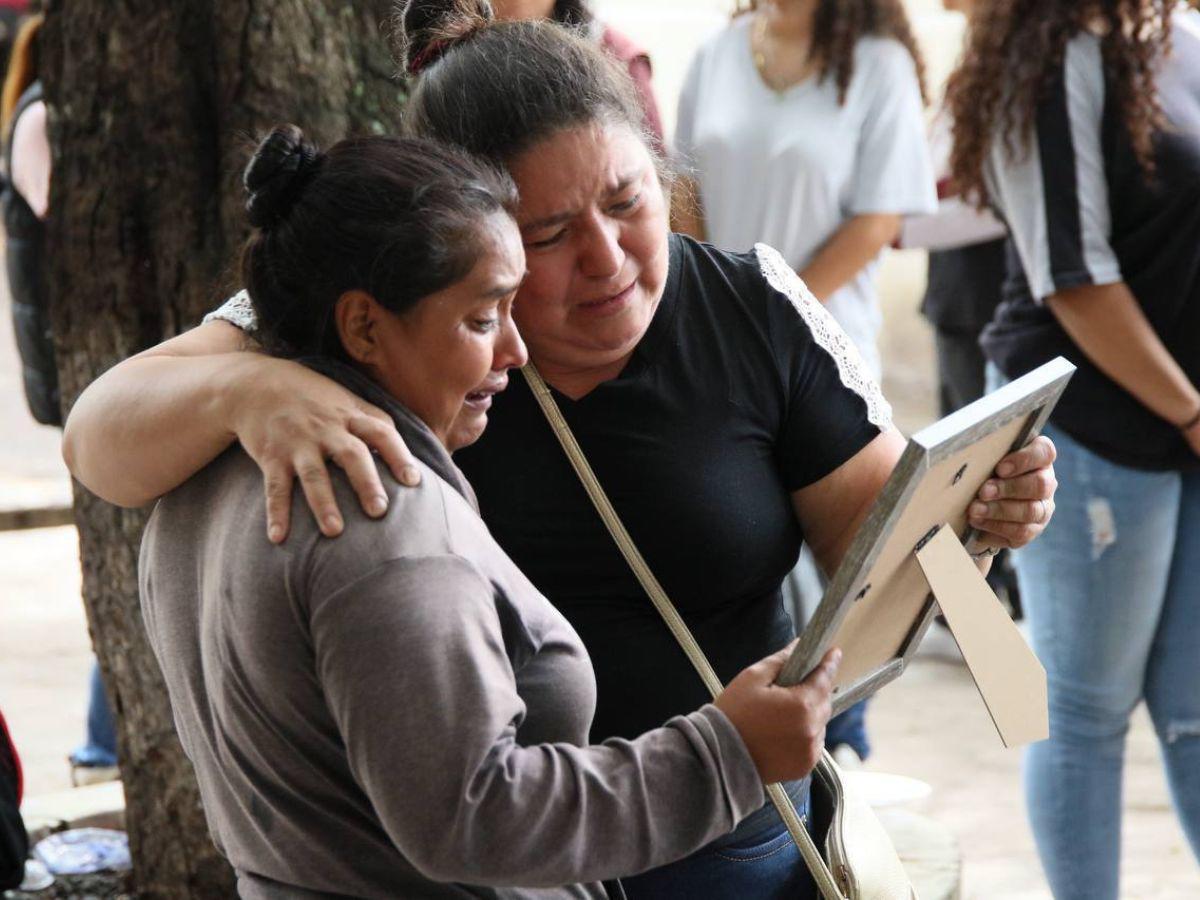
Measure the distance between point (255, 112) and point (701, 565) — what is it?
115cm

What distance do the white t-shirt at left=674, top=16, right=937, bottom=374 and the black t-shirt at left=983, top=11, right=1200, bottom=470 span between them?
801 millimetres

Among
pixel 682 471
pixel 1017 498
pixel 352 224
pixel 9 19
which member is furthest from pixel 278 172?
pixel 9 19

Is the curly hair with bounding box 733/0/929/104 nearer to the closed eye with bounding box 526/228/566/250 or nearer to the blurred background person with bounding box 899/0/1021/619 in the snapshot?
the blurred background person with bounding box 899/0/1021/619

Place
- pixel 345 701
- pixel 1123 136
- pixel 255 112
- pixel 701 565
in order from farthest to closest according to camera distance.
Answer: pixel 1123 136, pixel 255 112, pixel 701 565, pixel 345 701

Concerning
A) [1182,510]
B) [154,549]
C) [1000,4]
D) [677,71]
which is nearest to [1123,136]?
[1000,4]

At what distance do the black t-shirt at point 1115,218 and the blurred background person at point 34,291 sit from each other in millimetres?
2364

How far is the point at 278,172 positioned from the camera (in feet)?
4.58

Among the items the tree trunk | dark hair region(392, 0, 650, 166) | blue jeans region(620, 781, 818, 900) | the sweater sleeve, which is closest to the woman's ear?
the sweater sleeve

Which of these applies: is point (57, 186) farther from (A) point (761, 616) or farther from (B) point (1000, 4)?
(B) point (1000, 4)

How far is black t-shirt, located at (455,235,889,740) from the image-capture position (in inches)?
70.0

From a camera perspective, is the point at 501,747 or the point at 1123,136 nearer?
the point at 501,747

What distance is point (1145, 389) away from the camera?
2725mm

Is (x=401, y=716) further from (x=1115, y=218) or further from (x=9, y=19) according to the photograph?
(x=9, y=19)

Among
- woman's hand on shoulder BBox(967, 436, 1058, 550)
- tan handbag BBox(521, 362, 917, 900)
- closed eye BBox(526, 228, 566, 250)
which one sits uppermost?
closed eye BBox(526, 228, 566, 250)
